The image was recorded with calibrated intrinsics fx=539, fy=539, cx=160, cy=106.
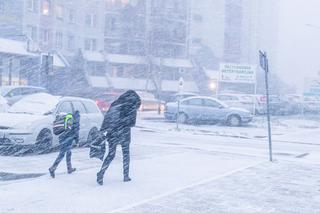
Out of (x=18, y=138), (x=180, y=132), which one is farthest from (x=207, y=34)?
(x=18, y=138)

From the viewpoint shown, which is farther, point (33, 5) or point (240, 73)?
point (33, 5)

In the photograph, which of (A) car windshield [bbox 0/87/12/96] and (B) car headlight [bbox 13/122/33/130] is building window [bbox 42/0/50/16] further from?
(B) car headlight [bbox 13/122/33/130]

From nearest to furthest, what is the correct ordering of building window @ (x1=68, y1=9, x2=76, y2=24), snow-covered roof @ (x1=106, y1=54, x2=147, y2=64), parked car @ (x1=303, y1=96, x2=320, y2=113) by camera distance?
parked car @ (x1=303, y1=96, x2=320, y2=113) → building window @ (x1=68, y1=9, x2=76, y2=24) → snow-covered roof @ (x1=106, y1=54, x2=147, y2=64)

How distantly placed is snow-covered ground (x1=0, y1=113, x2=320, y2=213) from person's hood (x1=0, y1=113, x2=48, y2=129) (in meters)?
0.77

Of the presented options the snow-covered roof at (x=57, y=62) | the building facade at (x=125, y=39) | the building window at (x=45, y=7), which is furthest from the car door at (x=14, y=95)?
the building facade at (x=125, y=39)

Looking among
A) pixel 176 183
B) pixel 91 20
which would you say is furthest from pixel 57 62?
pixel 176 183

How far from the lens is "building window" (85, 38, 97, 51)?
191 feet

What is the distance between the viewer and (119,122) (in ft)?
29.1

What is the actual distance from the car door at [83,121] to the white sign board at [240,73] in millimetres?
16436

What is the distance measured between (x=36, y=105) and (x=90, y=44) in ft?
150

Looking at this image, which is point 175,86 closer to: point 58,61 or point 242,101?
point 58,61

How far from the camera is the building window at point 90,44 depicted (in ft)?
191

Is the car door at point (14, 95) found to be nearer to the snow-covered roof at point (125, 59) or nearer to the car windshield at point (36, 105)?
the car windshield at point (36, 105)

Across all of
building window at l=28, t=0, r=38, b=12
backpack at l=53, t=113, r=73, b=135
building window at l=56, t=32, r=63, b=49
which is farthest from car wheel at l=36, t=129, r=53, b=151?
building window at l=56, t=32, r=63, b=49
